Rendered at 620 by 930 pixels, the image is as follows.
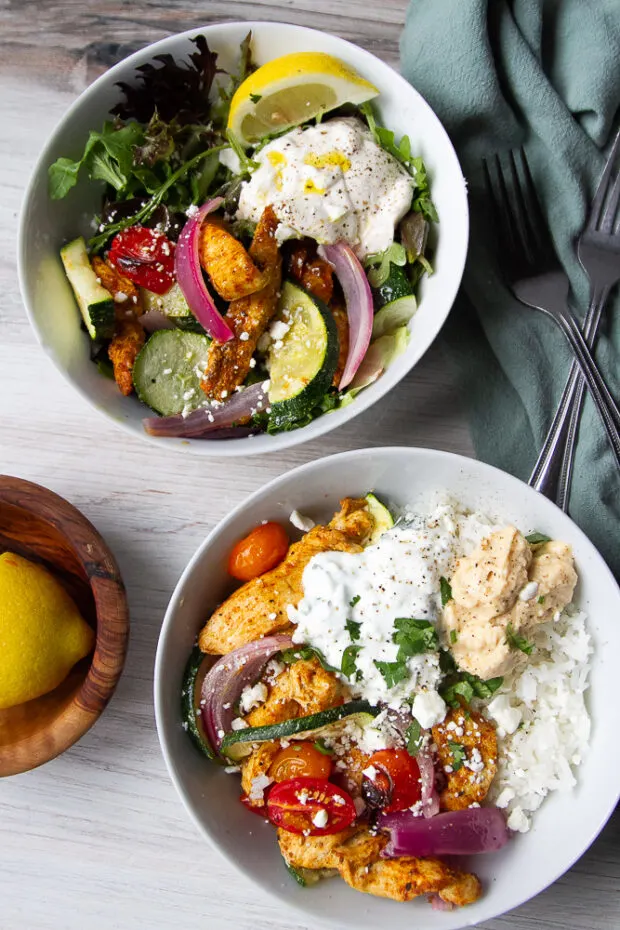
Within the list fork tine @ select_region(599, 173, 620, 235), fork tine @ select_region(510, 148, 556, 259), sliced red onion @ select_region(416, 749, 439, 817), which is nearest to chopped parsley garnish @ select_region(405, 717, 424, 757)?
sliced red onion @ select_region(416, 749, 439, 817)

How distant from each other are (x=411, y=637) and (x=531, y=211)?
3.97ft

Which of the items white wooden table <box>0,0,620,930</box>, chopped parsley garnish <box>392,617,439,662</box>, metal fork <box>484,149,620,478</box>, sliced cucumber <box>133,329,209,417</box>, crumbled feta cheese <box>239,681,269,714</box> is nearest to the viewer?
chopped parsley garnish <box>392,617,439,662</box>

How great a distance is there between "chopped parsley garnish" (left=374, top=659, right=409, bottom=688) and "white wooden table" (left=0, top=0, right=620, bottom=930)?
704 mm

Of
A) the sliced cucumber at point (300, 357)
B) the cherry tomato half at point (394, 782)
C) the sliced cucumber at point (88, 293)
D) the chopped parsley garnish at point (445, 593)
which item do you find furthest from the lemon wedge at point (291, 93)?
the cherry tomato half at point (394, 782)

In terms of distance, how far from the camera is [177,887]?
8.27 ft

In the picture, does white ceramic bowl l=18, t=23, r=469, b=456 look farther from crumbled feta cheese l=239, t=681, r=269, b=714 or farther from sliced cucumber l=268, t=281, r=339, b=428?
crumbled feta cheese l=239, t=681, r=269, b=714

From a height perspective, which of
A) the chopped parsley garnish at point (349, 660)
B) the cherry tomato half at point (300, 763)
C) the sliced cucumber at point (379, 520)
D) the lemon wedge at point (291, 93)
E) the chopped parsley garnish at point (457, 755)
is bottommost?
the cherry tomato half at point (300, 763)

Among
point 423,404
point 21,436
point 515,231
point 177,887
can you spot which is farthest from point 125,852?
point 515,231

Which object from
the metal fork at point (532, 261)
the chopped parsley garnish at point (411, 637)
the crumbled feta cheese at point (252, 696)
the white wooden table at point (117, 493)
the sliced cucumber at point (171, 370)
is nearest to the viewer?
the chopped parsley garnish at point (411, 637)

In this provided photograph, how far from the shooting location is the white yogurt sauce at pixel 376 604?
6.93 feet

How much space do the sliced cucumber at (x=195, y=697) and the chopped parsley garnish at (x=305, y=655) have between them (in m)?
0.24

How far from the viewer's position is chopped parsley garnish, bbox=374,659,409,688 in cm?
209

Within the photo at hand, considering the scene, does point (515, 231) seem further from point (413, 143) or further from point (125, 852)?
point (125, 852)

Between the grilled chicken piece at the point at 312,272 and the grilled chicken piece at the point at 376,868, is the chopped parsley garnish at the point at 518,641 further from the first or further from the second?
the grilled chicken piece at the point at 312,272
